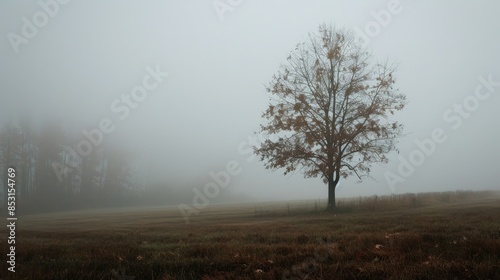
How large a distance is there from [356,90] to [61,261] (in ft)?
→ 90.7

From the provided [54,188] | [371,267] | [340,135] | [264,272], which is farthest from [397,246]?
[54,188]

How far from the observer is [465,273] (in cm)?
521

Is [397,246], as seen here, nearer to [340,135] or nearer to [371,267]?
[371,267]

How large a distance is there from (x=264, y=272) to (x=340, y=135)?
963 inches

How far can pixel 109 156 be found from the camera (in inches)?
3036

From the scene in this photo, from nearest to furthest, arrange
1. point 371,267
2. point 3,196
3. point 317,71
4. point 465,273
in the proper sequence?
point 465,273
point 371,267
point 317,71
point 3,196

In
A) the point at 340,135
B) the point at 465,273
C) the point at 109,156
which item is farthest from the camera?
the point at 109,156

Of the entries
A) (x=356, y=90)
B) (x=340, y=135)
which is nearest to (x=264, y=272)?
(x=340, y=135)

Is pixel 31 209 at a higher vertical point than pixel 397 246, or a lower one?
lower

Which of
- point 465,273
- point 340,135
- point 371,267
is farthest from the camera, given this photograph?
point 340,135

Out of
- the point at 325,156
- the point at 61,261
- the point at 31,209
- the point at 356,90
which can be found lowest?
the point at 31,209

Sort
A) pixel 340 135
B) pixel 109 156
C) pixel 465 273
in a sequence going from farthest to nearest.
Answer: pixel 109 156 → pixel 340 135 → pixel 465 273

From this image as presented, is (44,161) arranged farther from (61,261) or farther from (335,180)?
(61,261)

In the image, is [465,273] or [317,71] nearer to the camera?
[465,273]
